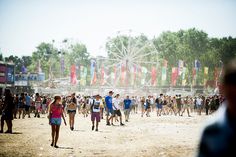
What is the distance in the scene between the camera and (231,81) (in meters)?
2.17

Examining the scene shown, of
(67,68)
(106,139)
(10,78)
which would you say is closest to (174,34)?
(67,68)

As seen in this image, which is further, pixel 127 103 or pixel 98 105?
pixel 127 103

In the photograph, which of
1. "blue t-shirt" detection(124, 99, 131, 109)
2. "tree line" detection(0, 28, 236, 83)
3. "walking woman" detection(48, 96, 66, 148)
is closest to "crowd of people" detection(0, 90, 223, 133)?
"blue t-shirt" detection(124, 99, 131, 109)

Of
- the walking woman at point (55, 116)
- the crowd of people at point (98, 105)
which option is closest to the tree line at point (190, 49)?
the crowd of people at point (98, 105)

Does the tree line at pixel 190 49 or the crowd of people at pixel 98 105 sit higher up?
the tree line at pixel 190 49

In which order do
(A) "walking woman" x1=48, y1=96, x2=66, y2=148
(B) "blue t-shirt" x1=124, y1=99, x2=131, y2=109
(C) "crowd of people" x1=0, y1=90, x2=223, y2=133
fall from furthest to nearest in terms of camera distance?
1. (B) "blue t-shirt" x1=124, y1=99, x2=131, y2=109
2. (C) "crowd of people" x1=0, y1=90, x2=223, y2=133
3. (A) "walking woman" x1=48, y1=96, x2=66, y2=148

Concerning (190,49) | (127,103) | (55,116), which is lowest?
(55,116)

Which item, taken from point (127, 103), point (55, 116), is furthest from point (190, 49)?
point (55, 116)

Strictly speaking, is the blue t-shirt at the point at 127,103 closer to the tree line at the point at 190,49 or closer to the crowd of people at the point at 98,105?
the crowd of people at the point at 98,105

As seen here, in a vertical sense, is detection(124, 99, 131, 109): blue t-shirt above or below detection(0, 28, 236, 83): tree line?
below

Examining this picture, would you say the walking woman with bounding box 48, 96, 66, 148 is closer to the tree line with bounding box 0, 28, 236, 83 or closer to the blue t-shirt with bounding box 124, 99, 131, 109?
the blue t-shirt with bounding box 124, 99, 131, 109

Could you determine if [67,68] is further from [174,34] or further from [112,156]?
[112,156]

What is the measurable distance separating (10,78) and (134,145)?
29.9 m

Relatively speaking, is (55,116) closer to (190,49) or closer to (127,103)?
(127,103)
